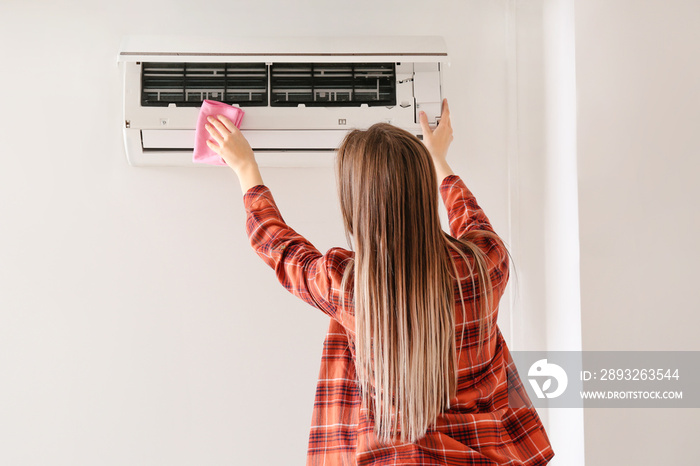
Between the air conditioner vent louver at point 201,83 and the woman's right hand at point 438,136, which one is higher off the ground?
the air conditioner vent louver at point 201,83

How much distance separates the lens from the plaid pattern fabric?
105 cm

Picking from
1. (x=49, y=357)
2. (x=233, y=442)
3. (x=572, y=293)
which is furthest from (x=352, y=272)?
(x=49, y=357)

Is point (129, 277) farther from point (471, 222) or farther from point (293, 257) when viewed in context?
point (471, 222)

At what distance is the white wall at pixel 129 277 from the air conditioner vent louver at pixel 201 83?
0.78 feet

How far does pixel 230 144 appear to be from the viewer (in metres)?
1.37

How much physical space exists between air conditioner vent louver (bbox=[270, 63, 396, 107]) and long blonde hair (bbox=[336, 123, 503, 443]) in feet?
1.59

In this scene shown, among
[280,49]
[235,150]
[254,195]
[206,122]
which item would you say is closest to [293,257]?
[254,195]

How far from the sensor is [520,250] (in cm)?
175

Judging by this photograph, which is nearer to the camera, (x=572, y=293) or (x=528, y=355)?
(x=572, y=293)

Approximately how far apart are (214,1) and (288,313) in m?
0.87

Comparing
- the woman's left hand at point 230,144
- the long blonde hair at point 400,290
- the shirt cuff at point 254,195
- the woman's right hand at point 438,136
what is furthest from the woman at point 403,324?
the woman's right hand at point 438,136

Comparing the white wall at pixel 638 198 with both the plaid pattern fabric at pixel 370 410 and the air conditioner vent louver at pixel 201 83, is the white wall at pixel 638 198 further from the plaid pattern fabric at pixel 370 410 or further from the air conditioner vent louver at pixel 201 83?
the air conditioner vent louver at pixel 201 83

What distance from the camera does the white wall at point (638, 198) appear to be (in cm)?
140

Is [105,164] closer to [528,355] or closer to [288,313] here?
[288,313]
